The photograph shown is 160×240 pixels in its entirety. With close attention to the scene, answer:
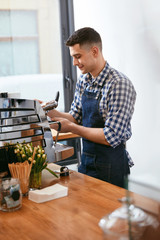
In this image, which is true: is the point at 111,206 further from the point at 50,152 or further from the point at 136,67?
the point at 136,67

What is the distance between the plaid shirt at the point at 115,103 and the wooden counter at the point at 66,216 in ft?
2.14

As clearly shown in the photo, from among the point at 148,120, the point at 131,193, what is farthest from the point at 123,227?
the point at 148,120

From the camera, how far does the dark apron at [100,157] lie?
2.76 meters

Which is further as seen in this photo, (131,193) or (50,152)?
(50,152)

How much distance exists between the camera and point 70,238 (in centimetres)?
142

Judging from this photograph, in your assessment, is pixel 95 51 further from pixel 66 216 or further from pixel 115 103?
pixel 66 216

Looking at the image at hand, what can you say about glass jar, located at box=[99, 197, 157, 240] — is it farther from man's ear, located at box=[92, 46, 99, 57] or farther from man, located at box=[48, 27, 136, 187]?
man's ear, located at box=[92, 46, 99, 57]

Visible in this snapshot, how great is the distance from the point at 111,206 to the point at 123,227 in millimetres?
578

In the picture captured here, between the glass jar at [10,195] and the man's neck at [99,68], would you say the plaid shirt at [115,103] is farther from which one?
the glass jar at [10,195]

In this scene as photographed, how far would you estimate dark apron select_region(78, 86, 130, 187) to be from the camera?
109 inches

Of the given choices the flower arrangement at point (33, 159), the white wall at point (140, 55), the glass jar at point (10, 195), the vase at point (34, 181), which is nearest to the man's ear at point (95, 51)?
the white wall at point (140, 55)

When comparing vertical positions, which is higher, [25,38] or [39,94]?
[25,38]

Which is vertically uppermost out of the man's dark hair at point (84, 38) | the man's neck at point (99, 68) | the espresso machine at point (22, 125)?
the man's dark hair at point (84, 38)

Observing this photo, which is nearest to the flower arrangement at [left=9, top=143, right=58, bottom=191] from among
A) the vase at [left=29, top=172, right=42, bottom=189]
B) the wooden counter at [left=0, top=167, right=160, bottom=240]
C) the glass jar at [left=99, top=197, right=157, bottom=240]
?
the vase at [left=29, top=172, right=42, bottom=189]
